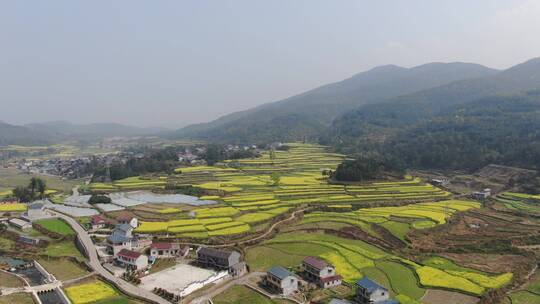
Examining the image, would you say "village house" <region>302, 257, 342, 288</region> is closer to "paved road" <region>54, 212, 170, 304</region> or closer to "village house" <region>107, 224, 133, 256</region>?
"paved road" <region>54, 212, 170, 304</region>

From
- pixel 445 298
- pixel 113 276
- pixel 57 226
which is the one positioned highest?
pixel 57 226

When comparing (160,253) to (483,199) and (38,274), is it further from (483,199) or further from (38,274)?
(483,199)

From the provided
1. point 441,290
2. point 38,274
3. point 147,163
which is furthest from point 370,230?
point 147,163

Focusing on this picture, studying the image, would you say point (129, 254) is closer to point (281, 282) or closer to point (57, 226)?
point (281, 282)

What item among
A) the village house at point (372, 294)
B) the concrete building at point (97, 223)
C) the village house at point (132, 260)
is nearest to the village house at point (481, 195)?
the village house at point (372, 294)

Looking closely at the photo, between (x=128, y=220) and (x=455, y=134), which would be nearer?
(x=128, y=220)

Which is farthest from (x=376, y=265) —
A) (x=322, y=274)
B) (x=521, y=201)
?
(x=521, y=201)

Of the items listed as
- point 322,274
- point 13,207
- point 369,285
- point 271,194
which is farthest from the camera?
point 271,194

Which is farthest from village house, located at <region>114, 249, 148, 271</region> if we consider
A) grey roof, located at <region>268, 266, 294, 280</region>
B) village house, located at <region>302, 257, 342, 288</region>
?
village house, located at <region>302, 257, 342, 288</region>
